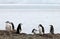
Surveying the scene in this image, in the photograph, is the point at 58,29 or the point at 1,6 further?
the point at 1,6

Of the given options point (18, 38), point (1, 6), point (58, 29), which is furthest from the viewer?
point (1, 6)

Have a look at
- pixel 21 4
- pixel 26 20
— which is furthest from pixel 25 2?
pixel 26 20

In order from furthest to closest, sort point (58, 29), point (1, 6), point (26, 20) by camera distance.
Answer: point (1, 6) < point (26, 20) < point (58, 29)

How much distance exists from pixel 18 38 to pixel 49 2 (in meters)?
22.6

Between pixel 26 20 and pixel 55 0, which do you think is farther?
pixel 55 0

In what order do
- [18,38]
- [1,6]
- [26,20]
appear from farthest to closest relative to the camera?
[1,6], [26,20], [18,38]

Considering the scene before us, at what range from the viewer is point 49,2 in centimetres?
3216

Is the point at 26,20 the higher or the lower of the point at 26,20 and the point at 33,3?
the lower

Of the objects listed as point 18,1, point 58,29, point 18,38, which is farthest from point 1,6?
point 18,38

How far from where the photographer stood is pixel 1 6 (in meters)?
31.7

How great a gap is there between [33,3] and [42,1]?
1.01m

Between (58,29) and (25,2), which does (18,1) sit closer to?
(25,2)

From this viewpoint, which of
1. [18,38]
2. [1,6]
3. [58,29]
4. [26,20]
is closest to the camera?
[18,38]

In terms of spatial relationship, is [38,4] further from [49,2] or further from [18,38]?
[18,38]
